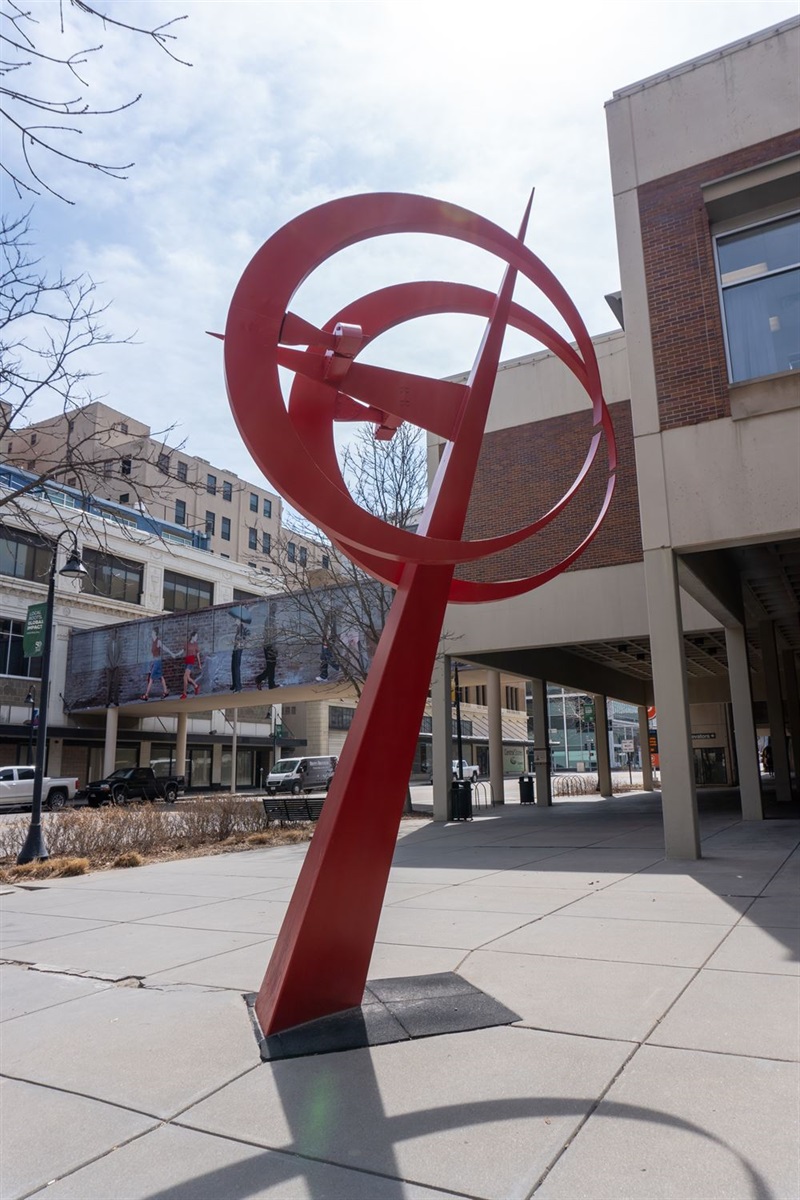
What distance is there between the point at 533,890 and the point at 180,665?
3631cm

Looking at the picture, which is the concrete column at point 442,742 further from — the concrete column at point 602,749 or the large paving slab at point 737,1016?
the large paving slab at point 737,1016

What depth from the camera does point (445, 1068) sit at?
4.28 meters

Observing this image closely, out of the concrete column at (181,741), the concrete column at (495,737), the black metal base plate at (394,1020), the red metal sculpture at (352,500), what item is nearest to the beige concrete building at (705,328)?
the red metal sculpture at (352,500)

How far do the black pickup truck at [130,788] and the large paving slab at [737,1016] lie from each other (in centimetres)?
3426

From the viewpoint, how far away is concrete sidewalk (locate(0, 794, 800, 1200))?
3.25 meters

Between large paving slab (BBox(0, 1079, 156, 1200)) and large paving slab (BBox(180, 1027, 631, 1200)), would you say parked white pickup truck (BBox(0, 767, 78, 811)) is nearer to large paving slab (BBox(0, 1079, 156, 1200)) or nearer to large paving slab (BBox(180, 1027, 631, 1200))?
large paving slab (BBox(0, 1079, 156, 1200))

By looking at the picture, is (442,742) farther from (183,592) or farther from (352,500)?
(183,592)

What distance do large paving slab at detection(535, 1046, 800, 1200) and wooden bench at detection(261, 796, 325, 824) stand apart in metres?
16.3

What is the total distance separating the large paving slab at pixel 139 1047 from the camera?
4184mm

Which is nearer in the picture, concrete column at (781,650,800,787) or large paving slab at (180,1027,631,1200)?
large paving slab at (180,1027,631,1200)

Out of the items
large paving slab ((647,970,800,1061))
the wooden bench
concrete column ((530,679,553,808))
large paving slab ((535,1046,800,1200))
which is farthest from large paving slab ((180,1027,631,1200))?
concrete column ((530,679,553,808))

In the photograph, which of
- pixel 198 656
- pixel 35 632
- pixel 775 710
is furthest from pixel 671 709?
pixel 198 656

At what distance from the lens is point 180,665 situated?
4369 centimetres

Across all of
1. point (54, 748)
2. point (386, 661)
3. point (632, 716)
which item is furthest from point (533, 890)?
point (632, 716)
